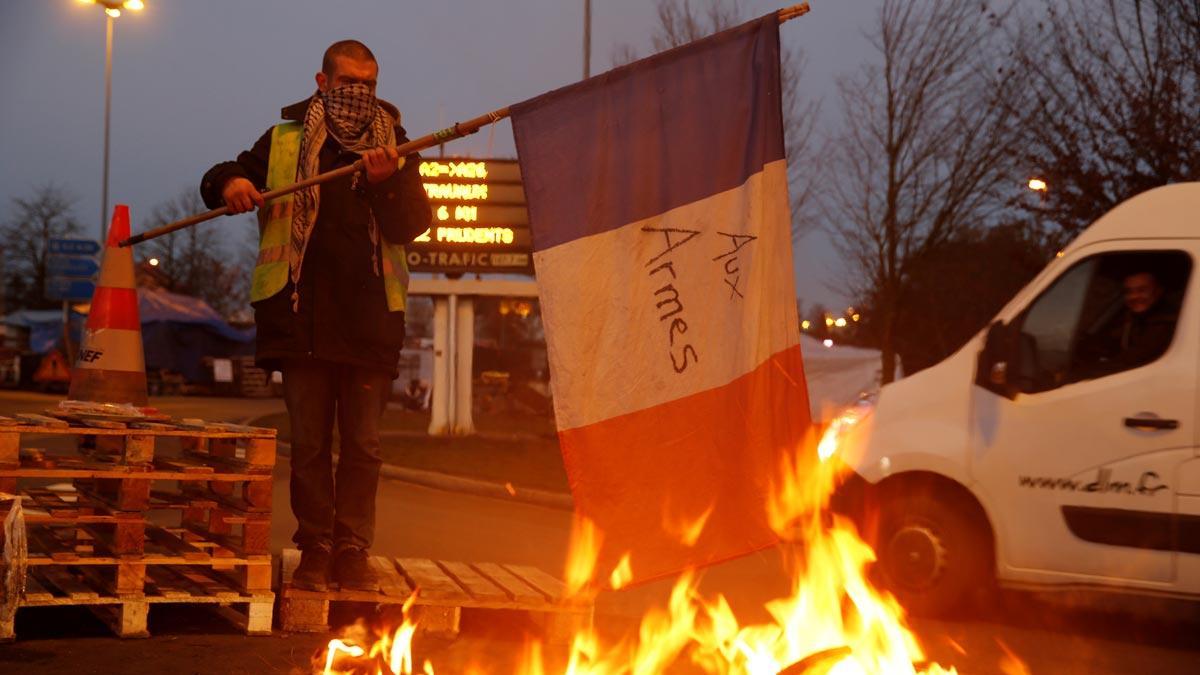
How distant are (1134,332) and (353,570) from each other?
4.14 meters

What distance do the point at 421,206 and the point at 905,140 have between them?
23799 mm

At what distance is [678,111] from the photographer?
14.5ft

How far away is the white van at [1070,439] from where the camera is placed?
659cm

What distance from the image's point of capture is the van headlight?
777 centimetres

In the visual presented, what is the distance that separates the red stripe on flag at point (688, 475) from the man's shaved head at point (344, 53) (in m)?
2.10

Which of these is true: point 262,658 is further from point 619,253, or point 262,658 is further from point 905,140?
point 905,140

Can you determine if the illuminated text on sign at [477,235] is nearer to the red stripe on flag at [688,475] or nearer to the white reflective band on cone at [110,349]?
the white reflective band on cone at [110,349]

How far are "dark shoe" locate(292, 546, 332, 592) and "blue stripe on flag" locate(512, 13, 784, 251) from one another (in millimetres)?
1944

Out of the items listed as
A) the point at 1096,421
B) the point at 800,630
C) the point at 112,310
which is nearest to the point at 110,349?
the point at 112,310

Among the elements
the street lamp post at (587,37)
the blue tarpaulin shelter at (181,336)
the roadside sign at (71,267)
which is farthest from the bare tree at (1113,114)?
the blue tarpaulin shelter at (181,336)

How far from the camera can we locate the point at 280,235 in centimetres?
553

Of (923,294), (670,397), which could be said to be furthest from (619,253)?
(923,294)

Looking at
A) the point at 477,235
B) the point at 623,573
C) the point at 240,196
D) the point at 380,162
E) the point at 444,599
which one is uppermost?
the point at 477,235

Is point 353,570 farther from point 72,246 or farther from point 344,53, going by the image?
point 72,246
